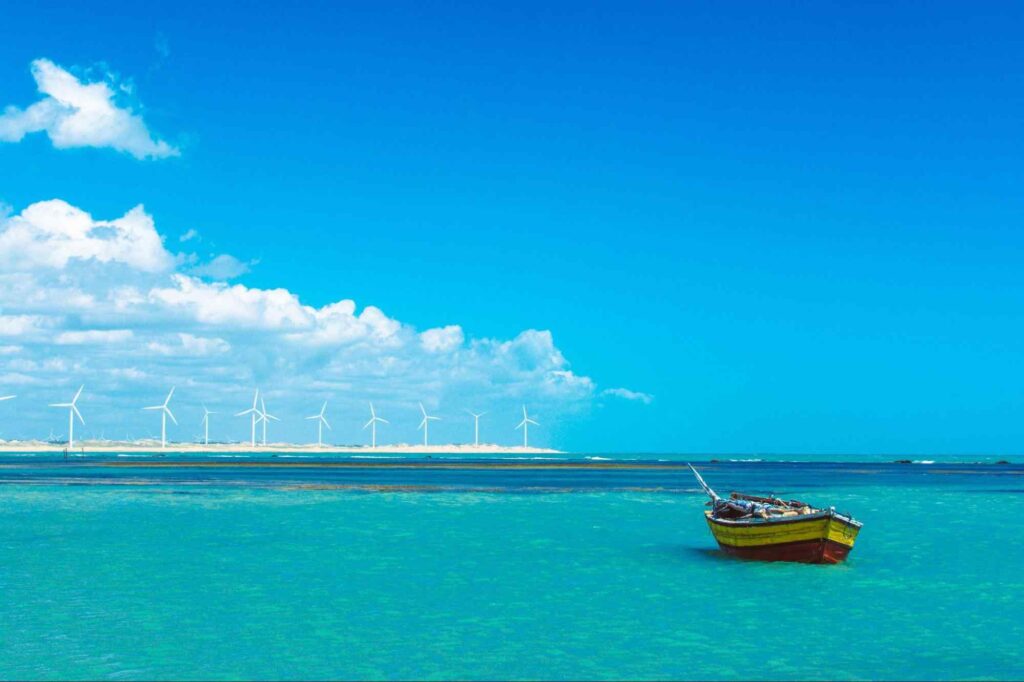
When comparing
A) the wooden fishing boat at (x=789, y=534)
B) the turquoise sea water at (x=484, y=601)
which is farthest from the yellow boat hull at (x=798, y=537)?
the turquoise sea water at (x=484, y=601)

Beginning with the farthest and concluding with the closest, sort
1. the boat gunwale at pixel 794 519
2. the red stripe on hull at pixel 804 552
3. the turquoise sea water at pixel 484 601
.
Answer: the red stripe on hull at pixel 804 552
the boat gunwale at pixel 794 519
the turquoise sea water at pixel 484 601

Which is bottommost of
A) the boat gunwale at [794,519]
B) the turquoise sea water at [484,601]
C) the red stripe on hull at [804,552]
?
the turquoise sea water at [484,601]

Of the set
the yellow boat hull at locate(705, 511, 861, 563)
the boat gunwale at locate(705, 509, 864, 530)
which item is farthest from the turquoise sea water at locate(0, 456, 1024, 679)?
the boat gunwale at locate(705, 509, 864, 530)

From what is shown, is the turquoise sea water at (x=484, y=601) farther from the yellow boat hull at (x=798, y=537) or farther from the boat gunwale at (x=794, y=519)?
the boat gunwale at (x=794, y=519)

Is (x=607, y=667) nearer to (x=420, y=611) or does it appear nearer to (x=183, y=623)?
(x=420, y=611)

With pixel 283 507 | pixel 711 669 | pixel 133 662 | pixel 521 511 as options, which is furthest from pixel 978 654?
pixel 283 507

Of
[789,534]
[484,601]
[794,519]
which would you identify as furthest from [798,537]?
[484,601]
